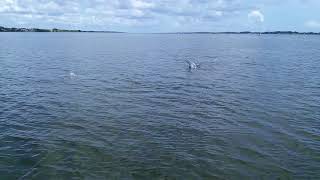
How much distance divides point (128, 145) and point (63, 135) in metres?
5.25

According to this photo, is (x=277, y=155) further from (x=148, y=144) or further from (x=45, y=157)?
(x=45, y=157)

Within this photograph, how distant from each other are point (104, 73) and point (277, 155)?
39073 millimetres

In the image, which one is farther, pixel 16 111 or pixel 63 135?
pixel 16 111

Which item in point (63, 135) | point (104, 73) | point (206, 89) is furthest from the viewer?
point (104, 73)

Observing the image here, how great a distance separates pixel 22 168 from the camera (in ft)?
68.1

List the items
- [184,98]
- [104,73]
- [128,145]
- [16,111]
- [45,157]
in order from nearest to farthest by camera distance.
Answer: [45,157], [128,145], [16,111], [184,98], [104,73]

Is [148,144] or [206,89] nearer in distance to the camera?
[148,144]

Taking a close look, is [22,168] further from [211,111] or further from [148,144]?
[211,111]

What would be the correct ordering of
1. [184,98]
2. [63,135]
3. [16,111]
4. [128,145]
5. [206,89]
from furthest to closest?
[206,89] < [184,98] < [16,111] < [63,135] < [128,145]

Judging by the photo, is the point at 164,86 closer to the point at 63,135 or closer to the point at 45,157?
the point at 63,135

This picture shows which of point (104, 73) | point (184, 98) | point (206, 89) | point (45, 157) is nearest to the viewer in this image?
point (45, 157)

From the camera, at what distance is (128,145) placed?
79.5ft

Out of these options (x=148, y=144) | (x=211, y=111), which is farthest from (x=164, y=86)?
(x=148, y=144)

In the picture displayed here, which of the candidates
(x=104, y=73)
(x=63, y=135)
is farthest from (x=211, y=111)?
(x=104, y=73)
